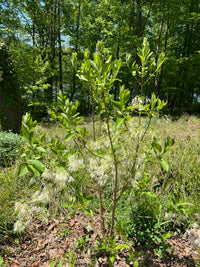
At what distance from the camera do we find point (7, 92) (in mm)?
5785

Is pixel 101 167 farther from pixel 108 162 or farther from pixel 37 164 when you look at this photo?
pixel 37 164

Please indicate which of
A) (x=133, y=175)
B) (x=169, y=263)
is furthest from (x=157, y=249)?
(x=133, y=175)

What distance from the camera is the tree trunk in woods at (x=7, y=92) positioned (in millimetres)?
5728

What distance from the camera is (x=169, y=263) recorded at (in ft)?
5.84

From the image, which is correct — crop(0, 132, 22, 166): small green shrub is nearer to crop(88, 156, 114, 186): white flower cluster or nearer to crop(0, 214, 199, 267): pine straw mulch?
crop(0, 214, 199, 267): pine straw mulch

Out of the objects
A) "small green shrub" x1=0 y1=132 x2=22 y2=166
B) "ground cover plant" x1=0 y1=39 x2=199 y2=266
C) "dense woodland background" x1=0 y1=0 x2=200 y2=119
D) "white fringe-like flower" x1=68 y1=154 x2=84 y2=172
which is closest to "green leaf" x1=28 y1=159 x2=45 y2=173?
"ground cover plant" x1=0 y1=39 x2=199 y2=266

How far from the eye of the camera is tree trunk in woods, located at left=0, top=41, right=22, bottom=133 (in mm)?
5728

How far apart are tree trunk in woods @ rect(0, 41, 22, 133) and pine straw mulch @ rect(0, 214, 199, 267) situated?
14.7ft

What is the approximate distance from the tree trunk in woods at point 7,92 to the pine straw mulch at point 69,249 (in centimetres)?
449

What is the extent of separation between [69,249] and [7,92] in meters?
5.49

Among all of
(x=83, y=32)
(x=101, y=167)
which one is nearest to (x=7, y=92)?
(x=101, y=167)

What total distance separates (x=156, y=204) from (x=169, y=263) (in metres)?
0.68

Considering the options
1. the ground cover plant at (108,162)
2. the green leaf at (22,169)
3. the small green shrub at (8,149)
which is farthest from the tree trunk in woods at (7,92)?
the green leaf at (22,169)

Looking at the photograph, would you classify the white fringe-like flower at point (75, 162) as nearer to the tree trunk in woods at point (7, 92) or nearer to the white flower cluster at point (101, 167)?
the white flower cluster at point (101, 167)
